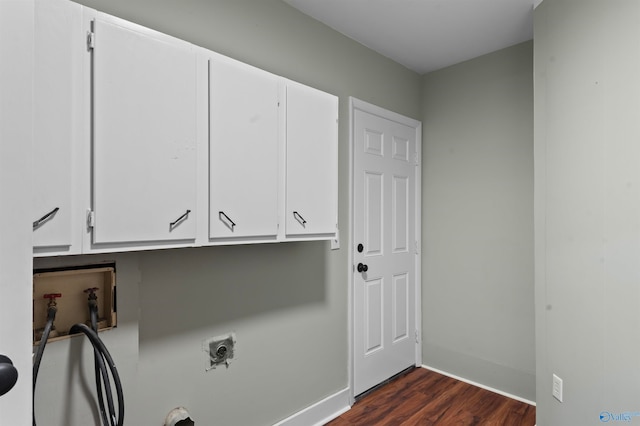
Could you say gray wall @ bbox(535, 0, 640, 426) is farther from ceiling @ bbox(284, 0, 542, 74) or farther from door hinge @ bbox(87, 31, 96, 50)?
door hinge @ bbox(87, 31, 96, 50)

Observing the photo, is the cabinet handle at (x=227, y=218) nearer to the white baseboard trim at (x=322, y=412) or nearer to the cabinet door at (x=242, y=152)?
the cabinet door at (x=242, y=152)

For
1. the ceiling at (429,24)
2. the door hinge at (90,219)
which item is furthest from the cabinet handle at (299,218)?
the ceiling at (429,24)

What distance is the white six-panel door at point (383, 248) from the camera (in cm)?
276

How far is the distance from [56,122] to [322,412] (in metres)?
2.26

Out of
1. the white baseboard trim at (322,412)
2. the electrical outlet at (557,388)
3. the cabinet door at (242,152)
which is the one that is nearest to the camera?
the cabinet door at (242,152)

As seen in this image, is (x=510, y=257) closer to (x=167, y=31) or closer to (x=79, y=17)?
(x=167, y=31)

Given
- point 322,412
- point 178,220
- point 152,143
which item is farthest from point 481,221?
point 152,143

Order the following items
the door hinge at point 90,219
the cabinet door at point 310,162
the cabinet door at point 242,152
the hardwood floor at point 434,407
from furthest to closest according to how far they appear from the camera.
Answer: the hardwood floor at point 434,407, the cabinet door at point 310,162, the cabinet door at point 242,152, the door hinge at point 90,219

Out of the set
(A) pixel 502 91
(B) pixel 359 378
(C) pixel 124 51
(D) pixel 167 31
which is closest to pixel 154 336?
(C) pixel 124 51

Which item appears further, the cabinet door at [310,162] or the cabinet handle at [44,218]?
the cabinet door at [310,162]

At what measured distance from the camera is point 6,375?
0.52 meters

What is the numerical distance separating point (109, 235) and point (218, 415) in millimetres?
1204

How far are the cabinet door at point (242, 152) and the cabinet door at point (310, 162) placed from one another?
0.10 m

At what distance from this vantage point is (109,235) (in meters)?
1.27
